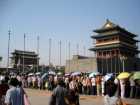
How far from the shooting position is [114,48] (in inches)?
2761

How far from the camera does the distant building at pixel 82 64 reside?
212 ft

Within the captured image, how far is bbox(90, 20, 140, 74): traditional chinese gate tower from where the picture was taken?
2530 inches

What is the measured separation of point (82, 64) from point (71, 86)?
50.8m

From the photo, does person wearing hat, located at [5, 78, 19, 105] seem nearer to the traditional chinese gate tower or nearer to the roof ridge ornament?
the traditional chinese gate tower

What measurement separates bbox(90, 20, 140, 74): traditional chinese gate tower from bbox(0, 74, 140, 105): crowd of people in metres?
36.0

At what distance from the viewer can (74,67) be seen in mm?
68188

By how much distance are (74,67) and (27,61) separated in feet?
135

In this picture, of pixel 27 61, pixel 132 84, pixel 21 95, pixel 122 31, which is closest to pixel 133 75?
pixel 132 84

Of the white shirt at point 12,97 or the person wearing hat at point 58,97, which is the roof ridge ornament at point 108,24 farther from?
the white shirt at point 12,97

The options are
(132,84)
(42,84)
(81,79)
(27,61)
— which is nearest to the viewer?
(132,84)

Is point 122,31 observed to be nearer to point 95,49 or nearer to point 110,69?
point 95,49

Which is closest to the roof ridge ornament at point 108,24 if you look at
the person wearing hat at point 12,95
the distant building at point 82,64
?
the distant building at point 82,64

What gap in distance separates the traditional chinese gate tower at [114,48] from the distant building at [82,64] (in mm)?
1246

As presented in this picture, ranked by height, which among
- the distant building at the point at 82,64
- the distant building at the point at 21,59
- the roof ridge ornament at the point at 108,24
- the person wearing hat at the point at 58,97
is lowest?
the person wearing hat at the point at 58,97
